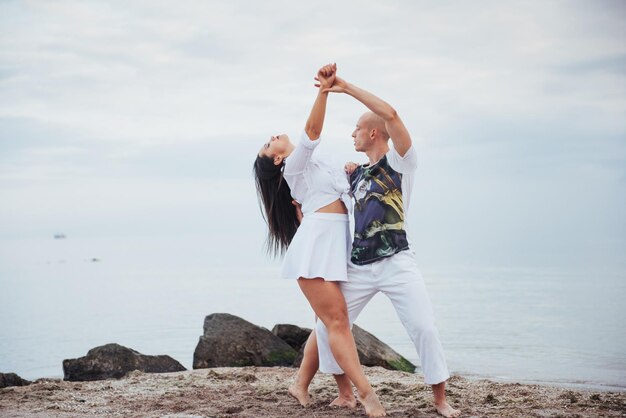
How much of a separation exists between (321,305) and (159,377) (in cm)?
351

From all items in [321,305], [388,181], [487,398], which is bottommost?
[487,398]

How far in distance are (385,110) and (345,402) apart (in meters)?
2.39

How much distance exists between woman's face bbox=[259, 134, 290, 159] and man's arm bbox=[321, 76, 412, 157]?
28.7 inches

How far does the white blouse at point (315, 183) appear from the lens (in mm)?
5609

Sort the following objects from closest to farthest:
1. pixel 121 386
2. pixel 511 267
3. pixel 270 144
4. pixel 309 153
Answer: pixel 309 153, pixel 270 144, pixel 121 386, pixel 511 267

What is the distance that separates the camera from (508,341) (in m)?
16.0

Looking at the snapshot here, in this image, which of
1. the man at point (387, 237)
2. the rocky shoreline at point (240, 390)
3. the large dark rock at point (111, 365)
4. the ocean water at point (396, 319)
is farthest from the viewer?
the ocean water at point (396, 319)

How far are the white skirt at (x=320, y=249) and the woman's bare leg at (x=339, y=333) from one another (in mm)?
84

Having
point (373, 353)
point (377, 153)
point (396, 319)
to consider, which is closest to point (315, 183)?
point (377, 153)

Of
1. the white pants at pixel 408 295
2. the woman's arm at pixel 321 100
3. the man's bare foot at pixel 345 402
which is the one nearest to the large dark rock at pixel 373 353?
the man's bare foot at pixel 345 402

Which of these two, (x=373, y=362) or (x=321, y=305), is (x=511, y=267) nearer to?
(x=373, y=362)

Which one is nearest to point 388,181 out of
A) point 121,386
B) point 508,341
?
point 121,386

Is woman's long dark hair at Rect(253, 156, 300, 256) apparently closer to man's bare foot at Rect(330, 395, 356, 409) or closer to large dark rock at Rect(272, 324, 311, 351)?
man's bare foot at Rect(330, 395, 356, 409)

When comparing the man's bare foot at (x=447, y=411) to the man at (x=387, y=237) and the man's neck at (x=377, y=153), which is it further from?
the man's neck at (x=377, y=153)
